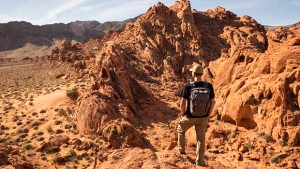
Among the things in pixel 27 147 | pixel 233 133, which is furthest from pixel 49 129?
pixel 233 133

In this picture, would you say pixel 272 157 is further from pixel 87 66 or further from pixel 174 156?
pixel 87 66

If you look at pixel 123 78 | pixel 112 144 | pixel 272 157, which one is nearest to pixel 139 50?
pixel 123 78

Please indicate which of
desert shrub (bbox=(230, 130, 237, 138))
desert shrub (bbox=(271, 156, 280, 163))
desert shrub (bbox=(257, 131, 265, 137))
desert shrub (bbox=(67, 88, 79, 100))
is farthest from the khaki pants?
desert shrub (bbox=(67, 88, 79, 100))

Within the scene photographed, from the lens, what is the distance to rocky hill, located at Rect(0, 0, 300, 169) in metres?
14.5

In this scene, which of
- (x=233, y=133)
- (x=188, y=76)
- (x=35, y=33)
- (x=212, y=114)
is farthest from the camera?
(x=35, y=33)

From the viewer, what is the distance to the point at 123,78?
1128 inches

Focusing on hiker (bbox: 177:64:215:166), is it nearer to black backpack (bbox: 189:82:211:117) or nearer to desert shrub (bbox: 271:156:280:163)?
black backpack (bbox: 189:82:211:117)

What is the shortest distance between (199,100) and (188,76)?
33.5m

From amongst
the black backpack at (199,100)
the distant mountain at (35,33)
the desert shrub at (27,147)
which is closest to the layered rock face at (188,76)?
the desert shrub at (27,147)

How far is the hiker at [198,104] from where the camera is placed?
7.15 metres

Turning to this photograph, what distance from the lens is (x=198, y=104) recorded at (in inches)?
282

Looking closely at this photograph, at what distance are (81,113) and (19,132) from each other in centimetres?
461

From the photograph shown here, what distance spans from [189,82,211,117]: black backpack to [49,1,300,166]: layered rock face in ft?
29.0

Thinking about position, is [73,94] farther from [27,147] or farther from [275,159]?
[275,159]
